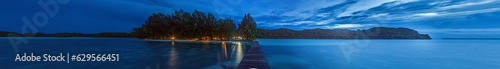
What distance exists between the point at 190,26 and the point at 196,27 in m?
1.33

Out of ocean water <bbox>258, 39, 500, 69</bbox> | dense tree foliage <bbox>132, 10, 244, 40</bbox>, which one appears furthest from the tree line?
ocean water <bbox>258, 39, 500, 69</bbox>

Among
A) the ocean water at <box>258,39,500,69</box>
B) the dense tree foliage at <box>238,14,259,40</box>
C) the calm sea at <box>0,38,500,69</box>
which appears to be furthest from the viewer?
the dense tree foliage at <box>238,14,259,40</box>

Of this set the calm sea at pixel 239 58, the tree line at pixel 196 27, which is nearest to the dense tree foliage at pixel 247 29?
the tree line at pixel 196 27

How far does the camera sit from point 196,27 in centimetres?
5222

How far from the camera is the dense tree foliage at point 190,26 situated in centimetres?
4956

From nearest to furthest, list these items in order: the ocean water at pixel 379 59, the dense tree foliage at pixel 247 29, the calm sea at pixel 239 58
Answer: the calm sea at pixel 239 58 → the ocean water at pixel 379 59 → the dense tree foliage at pixel 247 29

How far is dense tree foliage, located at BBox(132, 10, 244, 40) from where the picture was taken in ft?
163

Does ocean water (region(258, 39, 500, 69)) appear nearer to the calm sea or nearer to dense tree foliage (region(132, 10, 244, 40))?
the calm sea

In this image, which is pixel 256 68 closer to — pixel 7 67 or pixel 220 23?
pixel 7 67

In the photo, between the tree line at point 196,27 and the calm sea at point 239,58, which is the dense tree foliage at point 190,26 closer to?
the tree line at point 196,27

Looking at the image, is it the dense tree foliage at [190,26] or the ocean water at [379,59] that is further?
the dense tree foliage at [190,26]

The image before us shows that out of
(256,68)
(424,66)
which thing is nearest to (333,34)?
(424,66)

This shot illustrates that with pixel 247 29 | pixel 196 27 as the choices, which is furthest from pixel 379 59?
pixel 196 27

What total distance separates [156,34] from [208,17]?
15.4 m
